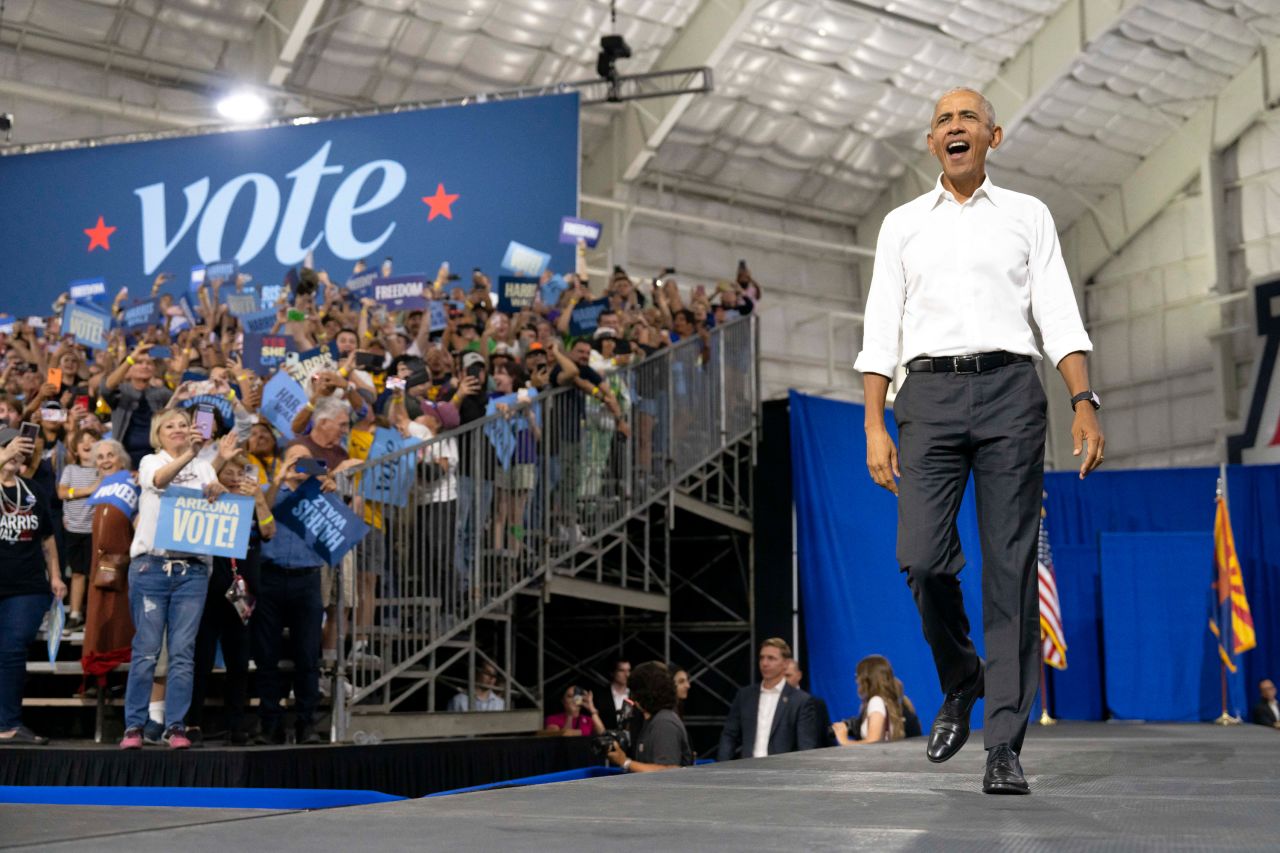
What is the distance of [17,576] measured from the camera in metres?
7.06

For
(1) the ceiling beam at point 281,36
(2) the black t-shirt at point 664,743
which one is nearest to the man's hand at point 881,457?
(2) the black t-shirt at point 664,743

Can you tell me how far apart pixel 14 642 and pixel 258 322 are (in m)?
3.94

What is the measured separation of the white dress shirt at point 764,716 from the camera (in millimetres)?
7379

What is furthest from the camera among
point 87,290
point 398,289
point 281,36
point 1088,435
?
point 281,36

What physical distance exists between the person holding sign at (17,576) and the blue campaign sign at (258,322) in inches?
136

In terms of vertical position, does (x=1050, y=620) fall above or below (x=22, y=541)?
below

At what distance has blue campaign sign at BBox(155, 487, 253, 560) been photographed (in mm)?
6457

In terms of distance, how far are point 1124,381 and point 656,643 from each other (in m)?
13.3

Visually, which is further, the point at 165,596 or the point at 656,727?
the point at 656,727

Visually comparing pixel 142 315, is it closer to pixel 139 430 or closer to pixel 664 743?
pixel 139 430

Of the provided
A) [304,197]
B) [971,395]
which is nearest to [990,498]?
[971,395]

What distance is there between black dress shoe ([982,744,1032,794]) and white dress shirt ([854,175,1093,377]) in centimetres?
88

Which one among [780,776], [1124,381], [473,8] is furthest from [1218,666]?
[780,776]

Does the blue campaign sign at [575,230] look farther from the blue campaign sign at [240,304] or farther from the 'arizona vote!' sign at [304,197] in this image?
the blue campaign sign at [240,304]
